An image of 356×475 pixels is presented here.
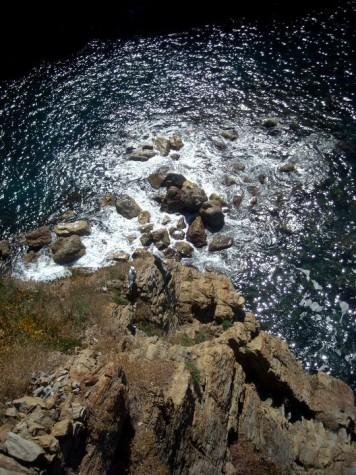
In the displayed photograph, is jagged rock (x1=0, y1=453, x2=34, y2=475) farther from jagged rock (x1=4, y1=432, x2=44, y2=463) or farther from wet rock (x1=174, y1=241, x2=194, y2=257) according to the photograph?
wet rock (x1=174, y1=241, x2=194, y2=257)

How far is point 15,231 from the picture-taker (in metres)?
39.3

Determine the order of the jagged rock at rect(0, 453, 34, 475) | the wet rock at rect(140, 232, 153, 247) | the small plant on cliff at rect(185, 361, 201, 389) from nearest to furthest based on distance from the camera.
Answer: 1. the jagged rock at rect(0, 453, 34, 475)
2. the small plant on cliff at rect(185, 361, 201, 389)
3. the wet rock at rect(140, 232, 153, 247)

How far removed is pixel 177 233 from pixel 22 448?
25.6 meters

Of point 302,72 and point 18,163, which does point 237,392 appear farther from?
point 302,72

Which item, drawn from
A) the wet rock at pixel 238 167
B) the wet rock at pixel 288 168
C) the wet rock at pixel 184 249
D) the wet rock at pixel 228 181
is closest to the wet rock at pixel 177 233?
the wet rock at pixel 184 249

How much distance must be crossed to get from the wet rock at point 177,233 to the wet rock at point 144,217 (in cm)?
225

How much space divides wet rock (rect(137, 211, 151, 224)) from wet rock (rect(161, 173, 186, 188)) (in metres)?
3.35

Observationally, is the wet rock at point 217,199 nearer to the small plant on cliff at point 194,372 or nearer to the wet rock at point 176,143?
the wet rock at point 176,143

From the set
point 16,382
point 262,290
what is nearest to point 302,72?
point 262,290

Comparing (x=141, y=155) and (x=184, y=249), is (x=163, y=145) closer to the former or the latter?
(x=141, y=155)

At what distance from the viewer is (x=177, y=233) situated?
37.9 m

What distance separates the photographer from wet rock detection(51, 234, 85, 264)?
122ft

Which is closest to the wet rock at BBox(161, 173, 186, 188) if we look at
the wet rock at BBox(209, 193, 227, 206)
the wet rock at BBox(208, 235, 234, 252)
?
the wet rock at BBox(209, 193, 227, 206)

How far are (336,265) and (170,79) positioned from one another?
27741 millimetres
